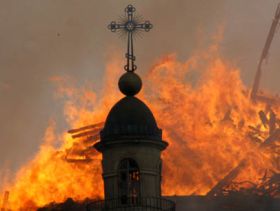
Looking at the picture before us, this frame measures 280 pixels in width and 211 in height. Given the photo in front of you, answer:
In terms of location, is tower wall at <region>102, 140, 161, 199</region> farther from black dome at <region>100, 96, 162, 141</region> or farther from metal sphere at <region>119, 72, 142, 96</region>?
metal sphere at <region>119, 72, 142, 96</region>

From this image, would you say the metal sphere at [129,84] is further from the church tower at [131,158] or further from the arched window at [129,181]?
the arched window at [129,181]

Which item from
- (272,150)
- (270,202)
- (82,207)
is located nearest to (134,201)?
(82,207)

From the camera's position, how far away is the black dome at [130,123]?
43656 mm

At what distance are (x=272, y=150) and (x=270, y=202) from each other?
10681mm

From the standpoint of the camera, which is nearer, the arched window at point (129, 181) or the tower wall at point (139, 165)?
the arched window at point (129, 181)

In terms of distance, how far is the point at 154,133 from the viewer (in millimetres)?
44125

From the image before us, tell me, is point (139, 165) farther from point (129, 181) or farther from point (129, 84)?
point (129, 84)

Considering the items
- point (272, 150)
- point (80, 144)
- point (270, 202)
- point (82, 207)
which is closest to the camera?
point (82, 207)

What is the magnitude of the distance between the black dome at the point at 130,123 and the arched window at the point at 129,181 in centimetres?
127

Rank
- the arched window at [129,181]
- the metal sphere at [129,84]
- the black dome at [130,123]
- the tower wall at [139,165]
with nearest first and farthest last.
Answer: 1. the arched window at [129,181]
2. the tower wall at [139,165]
3. the black dome at [130,123]
4. the metal sphere at [129,84]

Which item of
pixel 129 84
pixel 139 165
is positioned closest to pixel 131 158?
pixel 139 165

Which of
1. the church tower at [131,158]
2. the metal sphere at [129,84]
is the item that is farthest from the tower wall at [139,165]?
the metal sphere at [129,84]

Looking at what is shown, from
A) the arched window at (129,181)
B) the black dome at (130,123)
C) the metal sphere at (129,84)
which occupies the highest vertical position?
the metal sphere at (129,84)

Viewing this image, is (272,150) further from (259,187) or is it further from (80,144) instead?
(80,144)
